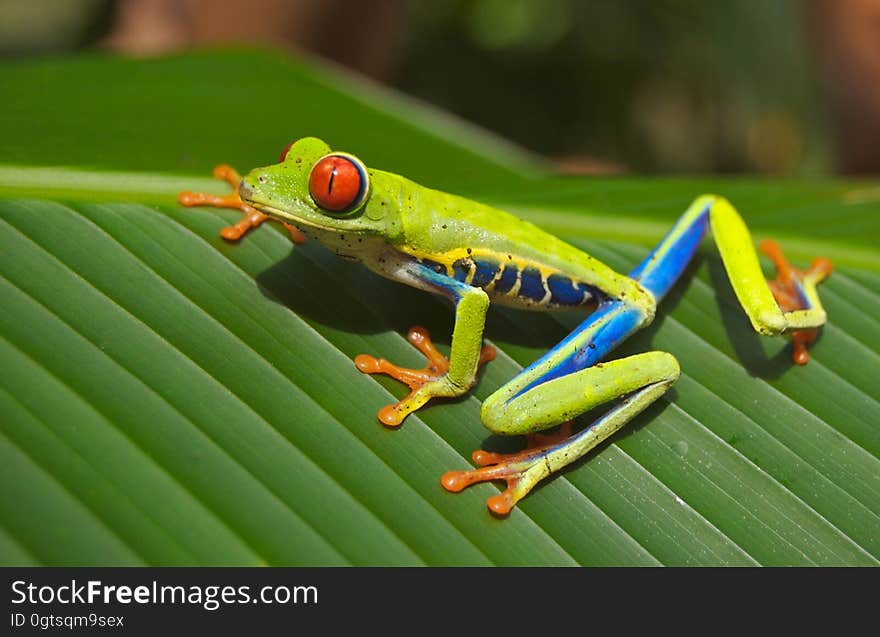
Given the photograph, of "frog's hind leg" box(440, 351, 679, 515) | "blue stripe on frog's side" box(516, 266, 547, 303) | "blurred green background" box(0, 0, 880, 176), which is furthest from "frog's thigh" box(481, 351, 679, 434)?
"blurred green background" box(0, 0, 880, 176)

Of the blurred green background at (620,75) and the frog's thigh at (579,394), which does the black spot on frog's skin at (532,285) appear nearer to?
the frog's thigh at (579,394)

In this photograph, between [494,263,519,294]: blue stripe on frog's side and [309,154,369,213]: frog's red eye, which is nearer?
[309,154,369,213]: frog's red eye

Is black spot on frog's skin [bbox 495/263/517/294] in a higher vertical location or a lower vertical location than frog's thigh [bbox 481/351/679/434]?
higher

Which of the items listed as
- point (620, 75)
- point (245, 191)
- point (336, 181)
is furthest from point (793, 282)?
point (620, 75)

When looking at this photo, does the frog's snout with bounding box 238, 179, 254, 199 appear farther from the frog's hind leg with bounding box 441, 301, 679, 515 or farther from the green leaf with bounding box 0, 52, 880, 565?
the frog's hind leg with bounding box 441, 301, 679, 515

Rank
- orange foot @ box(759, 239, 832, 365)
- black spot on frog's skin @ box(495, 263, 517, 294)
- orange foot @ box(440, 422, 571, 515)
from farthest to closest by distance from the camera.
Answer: orange foot @ box(759, 239, 832, 365) < black spot on frog's skin @ box(495, 263, 517, 294) < orange foot @ box(440, 422, 571, 515)

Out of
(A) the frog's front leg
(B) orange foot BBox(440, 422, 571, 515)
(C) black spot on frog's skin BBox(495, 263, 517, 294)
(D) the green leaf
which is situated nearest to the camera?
(D) the green leaf

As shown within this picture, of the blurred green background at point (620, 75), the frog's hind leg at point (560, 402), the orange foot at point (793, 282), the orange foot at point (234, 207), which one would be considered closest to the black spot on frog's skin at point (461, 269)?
the frog's hind leg at point (560, 402)
